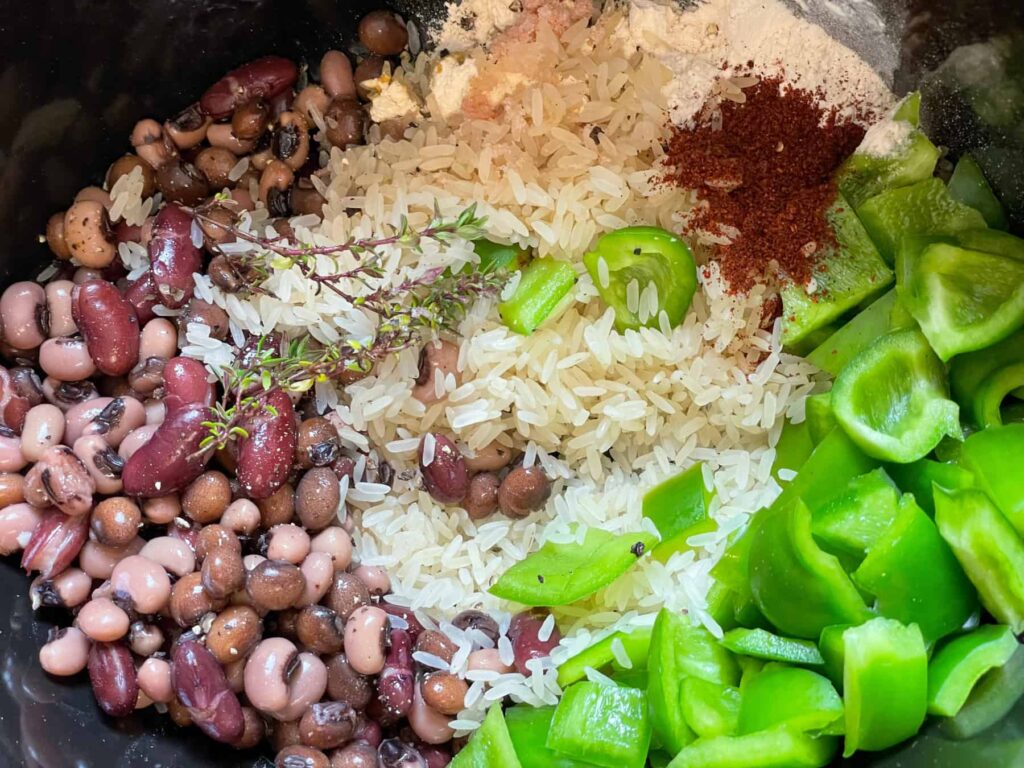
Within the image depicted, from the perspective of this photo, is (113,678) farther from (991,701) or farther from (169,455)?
(991,701)

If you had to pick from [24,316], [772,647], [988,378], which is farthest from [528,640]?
[24,316]

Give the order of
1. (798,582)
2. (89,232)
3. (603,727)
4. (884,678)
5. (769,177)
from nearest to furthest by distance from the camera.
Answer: (884,678) → (798,582) → (603,727) → (769,177) → (89,232)

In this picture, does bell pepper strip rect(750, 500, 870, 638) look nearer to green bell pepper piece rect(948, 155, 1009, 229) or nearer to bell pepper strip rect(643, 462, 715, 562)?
bell pepper strip rect(643, 462, 715, 562)

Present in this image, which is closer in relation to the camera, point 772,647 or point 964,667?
point 964,667

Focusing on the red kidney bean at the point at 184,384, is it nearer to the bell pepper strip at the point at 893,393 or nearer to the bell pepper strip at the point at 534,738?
the bell pepper strip at the point at 534,738

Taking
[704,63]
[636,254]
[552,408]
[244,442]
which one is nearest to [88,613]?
[244,442]

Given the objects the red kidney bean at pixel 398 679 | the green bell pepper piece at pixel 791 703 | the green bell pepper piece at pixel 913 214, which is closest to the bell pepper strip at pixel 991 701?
the green bell pepper piece at pixel 791 703

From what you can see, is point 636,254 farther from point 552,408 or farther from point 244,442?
point 244,442
